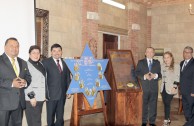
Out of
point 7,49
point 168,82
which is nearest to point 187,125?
point 168,82

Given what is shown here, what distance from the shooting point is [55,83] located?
399cm

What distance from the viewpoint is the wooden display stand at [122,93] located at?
489cm

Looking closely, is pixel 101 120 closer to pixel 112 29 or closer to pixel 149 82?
pixel 149 82

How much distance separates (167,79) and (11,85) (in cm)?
311

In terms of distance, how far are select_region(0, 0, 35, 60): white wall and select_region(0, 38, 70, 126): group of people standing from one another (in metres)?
0.67

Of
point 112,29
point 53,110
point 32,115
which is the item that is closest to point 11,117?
point 32,115

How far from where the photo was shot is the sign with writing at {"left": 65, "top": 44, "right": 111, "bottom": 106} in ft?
14.3

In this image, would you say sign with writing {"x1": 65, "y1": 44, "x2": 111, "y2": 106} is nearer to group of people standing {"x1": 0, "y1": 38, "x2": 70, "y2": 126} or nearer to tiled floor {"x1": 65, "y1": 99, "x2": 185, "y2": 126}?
group of people standing {"x1": 0, "y1": 38, "x2": 70, "y2": 126}

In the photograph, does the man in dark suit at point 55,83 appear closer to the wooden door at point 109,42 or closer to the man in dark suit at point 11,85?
the man in dark suit at point 11,85

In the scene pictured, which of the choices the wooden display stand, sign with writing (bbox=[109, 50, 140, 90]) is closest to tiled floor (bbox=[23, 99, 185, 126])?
the wooden display stand

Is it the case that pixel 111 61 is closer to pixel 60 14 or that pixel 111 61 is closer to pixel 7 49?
pixel 60 14

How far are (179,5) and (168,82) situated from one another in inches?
201

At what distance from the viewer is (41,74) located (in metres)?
3.68

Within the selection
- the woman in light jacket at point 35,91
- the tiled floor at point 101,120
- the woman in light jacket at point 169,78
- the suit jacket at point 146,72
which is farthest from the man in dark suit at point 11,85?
the woman in light jacket at point 169,78
